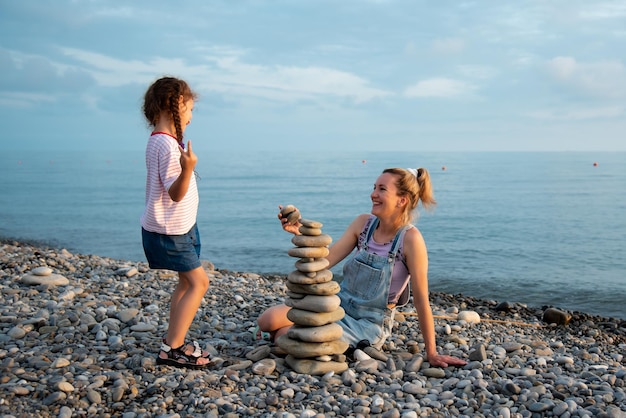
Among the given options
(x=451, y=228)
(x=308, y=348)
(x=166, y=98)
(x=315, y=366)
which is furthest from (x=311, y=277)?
(x=451, y=228)

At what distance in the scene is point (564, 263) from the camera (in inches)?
695

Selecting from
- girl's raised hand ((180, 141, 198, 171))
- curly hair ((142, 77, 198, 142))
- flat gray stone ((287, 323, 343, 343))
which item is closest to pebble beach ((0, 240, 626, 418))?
flat gray stone ((287, 323, 343, 343))

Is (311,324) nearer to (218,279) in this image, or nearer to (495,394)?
(495,394)

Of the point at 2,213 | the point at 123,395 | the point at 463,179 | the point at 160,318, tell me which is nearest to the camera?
the point at 123,395

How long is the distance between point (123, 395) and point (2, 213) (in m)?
28.1

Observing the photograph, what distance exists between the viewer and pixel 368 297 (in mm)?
6113

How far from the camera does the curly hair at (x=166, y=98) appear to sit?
16.7 feet

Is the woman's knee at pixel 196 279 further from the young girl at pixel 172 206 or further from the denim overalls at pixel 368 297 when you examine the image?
the denim overalls at pixel 368 297

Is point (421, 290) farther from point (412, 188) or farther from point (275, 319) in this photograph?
point (275, 319)

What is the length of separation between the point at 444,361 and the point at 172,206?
119 inches

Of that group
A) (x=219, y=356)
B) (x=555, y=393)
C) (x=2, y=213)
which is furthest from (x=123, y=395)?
(x=2, y=213)

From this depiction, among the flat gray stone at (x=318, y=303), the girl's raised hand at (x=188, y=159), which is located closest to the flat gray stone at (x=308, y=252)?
the flat gray stone at (x=318, y=303)

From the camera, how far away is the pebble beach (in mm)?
4598

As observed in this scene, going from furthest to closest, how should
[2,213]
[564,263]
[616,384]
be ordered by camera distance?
1. [2,213]
2. [564,263]
3. [616,384]
